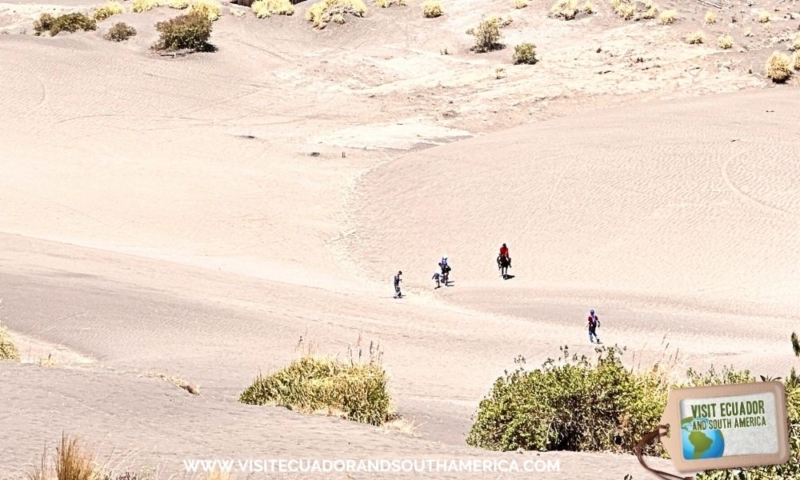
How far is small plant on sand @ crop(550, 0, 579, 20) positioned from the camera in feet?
178

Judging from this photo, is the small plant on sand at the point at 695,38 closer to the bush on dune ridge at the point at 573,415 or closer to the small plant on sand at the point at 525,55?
the small plant on sand at the point at 525,55

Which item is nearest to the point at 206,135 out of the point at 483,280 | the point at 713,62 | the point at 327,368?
the point at 483,280

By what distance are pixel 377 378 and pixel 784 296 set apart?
547 inches

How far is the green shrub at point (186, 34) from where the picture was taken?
49.8 metres

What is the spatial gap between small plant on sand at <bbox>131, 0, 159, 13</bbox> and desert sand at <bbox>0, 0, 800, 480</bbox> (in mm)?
1989

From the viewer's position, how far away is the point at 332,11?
2211 inches

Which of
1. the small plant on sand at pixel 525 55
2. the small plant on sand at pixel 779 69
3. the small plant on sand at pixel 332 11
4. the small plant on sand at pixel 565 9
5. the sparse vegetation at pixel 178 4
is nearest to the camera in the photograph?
the small plant on sand at pixel 779 69

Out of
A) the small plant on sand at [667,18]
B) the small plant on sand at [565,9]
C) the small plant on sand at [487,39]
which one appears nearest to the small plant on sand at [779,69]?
Answer: the small plant on sand at [667,18]

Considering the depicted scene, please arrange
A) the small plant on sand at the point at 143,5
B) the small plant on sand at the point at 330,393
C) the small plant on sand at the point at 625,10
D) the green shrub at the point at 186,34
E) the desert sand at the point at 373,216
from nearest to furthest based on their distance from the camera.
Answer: the small plant on sand at the point at 330,393 → the desert sand at the point at 373,216 → the green shrub at the point at 186,34 → the small plant on sand at the point at 625,10 → the small plant on sand at the point at 143,5

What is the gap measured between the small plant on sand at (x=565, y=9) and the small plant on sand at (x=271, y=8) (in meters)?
13.1

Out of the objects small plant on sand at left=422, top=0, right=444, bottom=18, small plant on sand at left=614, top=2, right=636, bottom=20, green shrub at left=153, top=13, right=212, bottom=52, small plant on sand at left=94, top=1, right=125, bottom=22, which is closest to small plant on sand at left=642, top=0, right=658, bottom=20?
small plant on sand at left=614, top=2, right=636, bottom=20

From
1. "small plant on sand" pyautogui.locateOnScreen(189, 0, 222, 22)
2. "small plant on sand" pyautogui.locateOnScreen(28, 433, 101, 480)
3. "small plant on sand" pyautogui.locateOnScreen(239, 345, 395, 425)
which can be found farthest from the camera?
"small plant on sand" pyautogui.locateOnScreen(189, 0, 222, 22)

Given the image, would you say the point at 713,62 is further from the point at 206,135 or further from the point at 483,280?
the point at 483,280

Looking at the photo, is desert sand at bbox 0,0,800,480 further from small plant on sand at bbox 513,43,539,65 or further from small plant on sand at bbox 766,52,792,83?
small plant on sand at bbox 513,43,539,65
